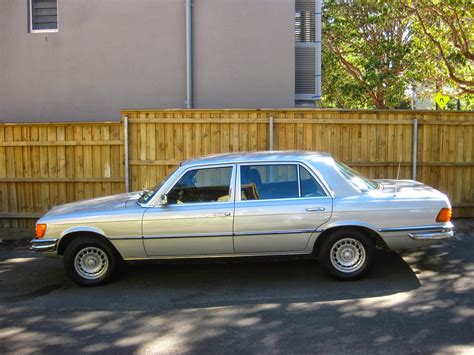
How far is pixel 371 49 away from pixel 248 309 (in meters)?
16.6

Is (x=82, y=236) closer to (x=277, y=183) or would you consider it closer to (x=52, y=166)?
(x=277, y=183)

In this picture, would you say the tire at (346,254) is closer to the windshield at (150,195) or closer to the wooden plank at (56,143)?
the windshield at (150,195)

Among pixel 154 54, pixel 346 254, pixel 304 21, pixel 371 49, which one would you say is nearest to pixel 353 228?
pixel 346 254

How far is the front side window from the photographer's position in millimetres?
6082

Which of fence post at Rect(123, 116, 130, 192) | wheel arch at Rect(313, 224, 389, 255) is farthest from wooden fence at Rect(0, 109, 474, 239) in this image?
wheel arch at Rect(313, 224, 389, 255)

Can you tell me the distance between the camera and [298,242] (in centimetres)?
595

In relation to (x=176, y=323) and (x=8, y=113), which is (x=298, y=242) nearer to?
(x=176, y=323)

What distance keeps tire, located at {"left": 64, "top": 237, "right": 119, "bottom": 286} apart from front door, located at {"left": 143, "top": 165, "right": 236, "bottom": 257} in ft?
1.78

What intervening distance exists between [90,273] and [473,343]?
4.31 meters

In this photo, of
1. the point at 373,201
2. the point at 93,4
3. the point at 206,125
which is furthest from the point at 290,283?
the point at 93,4

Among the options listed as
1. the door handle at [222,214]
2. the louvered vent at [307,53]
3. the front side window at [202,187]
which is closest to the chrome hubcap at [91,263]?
the front side window at [202,187]

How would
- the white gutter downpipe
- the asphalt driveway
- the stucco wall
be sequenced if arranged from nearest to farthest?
the asphalt driveway < the white gutter downpipe < the stucco wall

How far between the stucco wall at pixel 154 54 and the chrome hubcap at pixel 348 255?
4.99 metres

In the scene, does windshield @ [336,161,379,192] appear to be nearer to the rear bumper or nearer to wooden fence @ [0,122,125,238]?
the rear bumper
